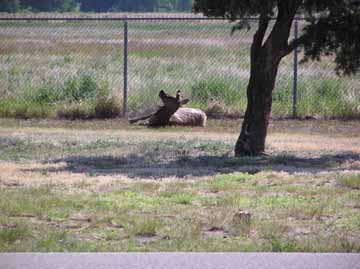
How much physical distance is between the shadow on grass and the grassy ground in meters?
0.01

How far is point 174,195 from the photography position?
9.08 metres

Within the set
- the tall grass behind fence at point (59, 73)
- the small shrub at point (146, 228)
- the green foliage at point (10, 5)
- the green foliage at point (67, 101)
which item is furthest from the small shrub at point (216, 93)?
the small shrub at point (146, 228)

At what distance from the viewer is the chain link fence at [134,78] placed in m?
17.7

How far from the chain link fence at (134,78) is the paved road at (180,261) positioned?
7.24 meters

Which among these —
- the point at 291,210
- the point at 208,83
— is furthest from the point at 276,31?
the point at 208,83

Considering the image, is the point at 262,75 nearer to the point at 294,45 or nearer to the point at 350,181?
the point at 294,45

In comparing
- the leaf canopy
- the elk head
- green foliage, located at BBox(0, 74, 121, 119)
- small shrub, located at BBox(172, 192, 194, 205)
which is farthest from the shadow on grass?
green foliage, located at BBox(0, 74, 121, 119)

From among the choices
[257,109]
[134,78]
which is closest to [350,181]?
[257,109]

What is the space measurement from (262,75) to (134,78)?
1033 cm

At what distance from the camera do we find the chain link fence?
17656 mm

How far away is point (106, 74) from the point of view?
2141 cm

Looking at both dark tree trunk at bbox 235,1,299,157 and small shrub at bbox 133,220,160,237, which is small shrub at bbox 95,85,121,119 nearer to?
dark tree trunk at bbox 235,1,299,157

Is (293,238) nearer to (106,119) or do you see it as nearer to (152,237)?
(152,237)

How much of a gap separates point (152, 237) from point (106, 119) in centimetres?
999
